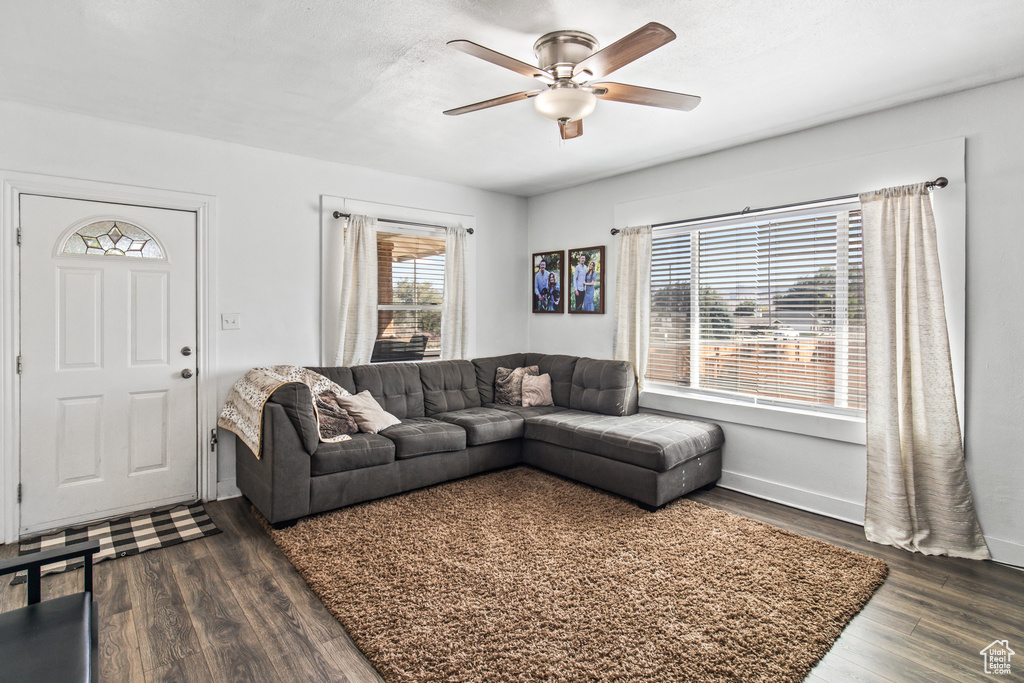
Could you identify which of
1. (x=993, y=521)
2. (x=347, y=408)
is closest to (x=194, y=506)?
(x=347, y=408)

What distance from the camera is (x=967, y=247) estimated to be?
2816 mm

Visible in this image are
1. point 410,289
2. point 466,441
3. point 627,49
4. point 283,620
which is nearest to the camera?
point 627,49

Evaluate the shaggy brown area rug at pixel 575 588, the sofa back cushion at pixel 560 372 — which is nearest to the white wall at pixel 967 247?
the shaggy brown area rug at pixel 575 588

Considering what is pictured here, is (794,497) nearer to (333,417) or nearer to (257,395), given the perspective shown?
(333,417)

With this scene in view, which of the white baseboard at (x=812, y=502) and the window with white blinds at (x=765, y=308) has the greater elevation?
the window with white blinds at (x=765, y=308)

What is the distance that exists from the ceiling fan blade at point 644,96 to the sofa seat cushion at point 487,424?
8.21 ft

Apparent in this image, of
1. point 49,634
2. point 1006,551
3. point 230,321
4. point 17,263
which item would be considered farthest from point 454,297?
point 1006,551

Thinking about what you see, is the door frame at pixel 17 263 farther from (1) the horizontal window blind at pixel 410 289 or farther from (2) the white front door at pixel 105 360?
(1) the horizontal window blind at pixel 410 289

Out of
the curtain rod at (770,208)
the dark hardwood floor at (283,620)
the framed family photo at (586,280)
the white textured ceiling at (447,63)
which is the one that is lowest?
the dark hardwood floor at (283,620)

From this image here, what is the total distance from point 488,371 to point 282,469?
2.23 meters

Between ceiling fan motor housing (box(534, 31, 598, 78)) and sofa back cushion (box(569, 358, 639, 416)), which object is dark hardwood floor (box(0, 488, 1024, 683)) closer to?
sofa back cushion (box(569, 358, 639, 416))

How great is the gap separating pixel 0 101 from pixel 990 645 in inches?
215

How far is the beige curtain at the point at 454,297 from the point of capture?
4.91 meters

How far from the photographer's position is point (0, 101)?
2.96 metres
